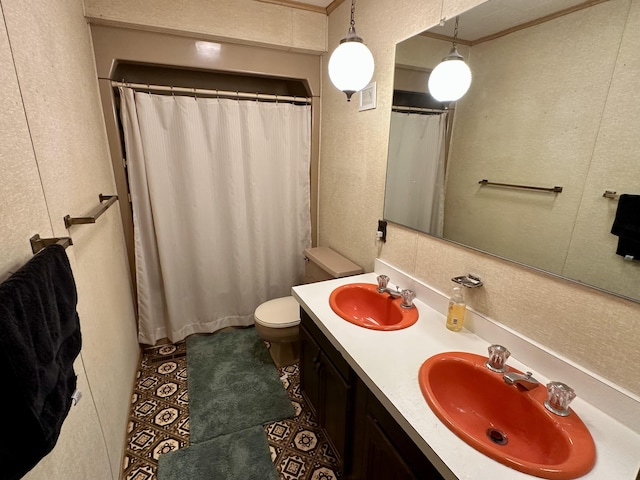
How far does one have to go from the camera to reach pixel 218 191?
7.28ft

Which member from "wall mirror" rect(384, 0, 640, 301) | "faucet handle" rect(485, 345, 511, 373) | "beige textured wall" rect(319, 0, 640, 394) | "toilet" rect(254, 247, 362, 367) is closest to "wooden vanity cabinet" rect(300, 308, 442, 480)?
"toilet" rect(254, 247, 362, 367)

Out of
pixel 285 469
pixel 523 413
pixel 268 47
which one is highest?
pixel 268 47

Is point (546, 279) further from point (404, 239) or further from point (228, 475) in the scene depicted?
point (228, 475)

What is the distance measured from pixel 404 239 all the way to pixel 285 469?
50.4 inches

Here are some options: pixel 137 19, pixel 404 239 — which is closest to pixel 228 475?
pixel 404 239

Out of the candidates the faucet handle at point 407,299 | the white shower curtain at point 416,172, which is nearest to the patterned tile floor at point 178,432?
the faucet handle at point 407,299

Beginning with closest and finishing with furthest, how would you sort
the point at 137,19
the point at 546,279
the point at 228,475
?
the point at 546,279, the point at 228,475, the point at 137,19

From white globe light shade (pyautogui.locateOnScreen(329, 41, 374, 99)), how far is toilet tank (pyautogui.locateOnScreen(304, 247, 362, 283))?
1.02m

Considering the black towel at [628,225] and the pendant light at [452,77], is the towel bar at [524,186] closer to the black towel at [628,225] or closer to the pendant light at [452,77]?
the black towel at [628,225]

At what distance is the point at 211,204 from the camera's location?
2193 mm

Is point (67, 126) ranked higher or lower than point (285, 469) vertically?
higher

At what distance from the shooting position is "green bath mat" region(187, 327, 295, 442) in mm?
1687

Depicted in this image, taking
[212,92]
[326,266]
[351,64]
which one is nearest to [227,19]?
[212,92]

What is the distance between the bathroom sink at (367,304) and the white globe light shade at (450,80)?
955 mm
